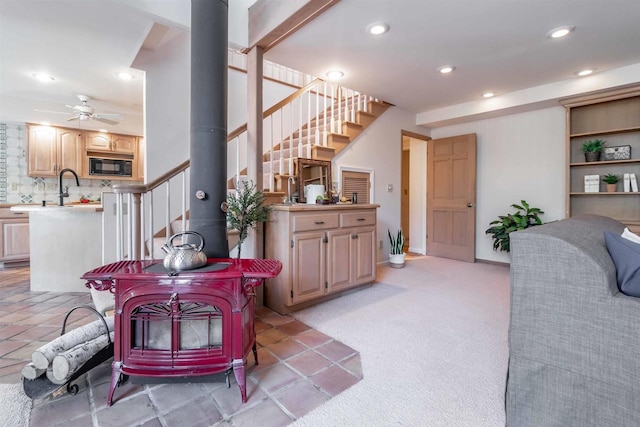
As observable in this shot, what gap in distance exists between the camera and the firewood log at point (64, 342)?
57.8 inches

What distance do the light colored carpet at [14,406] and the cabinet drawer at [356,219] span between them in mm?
2386

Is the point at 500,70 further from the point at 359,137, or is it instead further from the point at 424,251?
the point at 424,251

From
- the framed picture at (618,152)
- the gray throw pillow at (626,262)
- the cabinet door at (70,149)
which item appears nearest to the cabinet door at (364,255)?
the gray throw pillow at (626,262)

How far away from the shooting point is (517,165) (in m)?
4.45

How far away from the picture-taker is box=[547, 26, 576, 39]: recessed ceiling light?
255 cm

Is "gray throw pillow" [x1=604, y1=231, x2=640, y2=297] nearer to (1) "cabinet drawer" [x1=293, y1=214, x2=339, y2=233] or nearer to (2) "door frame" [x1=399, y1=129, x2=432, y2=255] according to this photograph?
(1) "cabinet drawer" [x1=293, y1=214, x2=339, y2=233]

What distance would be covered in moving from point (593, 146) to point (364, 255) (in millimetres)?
3102

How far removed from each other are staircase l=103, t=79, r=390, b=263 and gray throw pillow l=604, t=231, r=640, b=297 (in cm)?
253

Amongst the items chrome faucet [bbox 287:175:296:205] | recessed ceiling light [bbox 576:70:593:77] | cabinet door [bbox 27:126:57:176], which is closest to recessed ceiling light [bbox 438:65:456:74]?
recessed ceiling light [bbox 576:70:593:77]

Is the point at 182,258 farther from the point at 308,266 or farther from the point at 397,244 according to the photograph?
the point at 397,244

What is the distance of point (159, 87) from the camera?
3.32 metres

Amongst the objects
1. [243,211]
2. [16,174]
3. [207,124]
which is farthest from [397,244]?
[16,174]

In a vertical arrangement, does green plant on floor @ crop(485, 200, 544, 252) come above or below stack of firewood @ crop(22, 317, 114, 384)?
above

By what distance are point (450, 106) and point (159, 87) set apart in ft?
13.2
